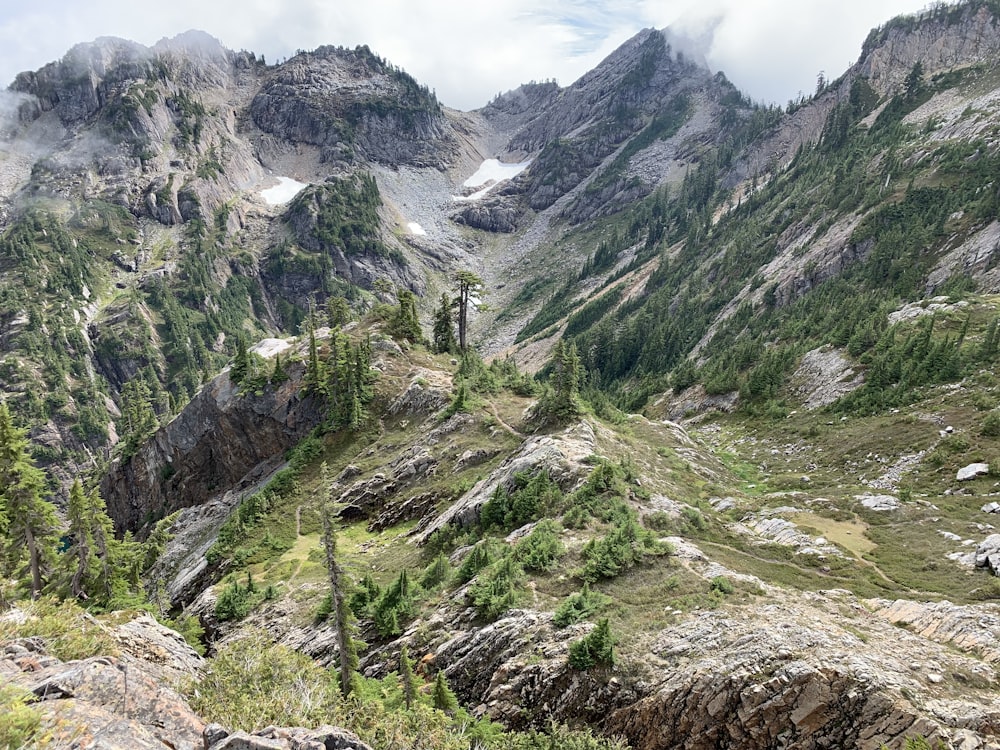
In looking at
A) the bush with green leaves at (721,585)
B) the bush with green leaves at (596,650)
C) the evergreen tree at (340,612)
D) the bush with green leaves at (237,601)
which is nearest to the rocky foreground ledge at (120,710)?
the evergreen tree at (340,612)

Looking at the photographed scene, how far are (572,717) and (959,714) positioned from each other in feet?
42.3

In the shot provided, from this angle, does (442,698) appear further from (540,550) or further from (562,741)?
(540,550)

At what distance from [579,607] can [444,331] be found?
5519 cm

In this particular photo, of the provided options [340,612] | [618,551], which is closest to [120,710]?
[340,612]

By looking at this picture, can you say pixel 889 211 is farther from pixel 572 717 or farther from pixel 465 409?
pixel 572 717

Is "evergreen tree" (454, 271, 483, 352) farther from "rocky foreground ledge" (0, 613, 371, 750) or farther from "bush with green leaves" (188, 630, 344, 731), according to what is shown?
"rocky foreground ledge" (0, 613, 371, 750)

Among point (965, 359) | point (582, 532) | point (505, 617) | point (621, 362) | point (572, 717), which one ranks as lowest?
point (572, 717)

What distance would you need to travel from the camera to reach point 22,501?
36.1 metres

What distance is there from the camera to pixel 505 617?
25938mm

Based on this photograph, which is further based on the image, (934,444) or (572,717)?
(934,444)

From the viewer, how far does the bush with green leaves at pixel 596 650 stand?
21.5 meters

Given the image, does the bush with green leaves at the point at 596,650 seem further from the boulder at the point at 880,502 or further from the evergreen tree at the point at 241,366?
the evergreen tree at the point at 241,366

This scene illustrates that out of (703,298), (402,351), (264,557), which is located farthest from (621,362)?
(264,557)

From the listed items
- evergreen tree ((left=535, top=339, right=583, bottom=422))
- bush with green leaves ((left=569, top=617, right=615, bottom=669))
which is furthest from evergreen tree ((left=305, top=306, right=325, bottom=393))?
bush with green leaves ((left=569, top=617, right=615, bottom=669))
